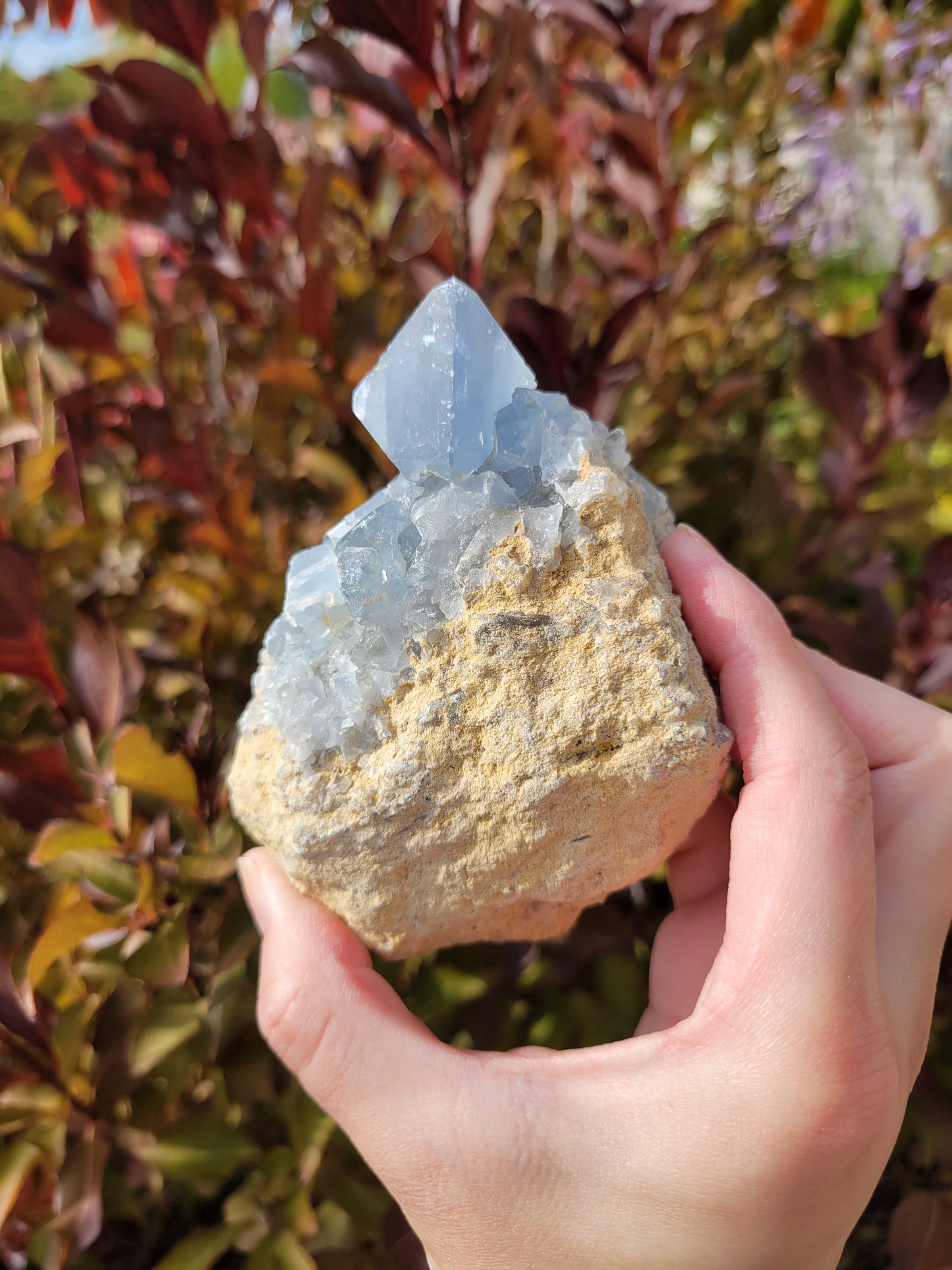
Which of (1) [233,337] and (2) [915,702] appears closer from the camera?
(2) [915,702]

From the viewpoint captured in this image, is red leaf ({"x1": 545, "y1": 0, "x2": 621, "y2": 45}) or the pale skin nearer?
the pale skin

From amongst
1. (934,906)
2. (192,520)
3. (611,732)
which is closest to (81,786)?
(192,520)

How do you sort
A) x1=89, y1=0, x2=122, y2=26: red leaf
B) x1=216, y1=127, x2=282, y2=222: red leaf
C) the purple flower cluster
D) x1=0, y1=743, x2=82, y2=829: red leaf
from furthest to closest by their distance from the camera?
the purple flower cluster < x1=89, y1=0, x2=122, y2=26: red leaf < x1=216, y1=127, x2=282, y2=222: red leaf < x1=0, y1=743, x2=82, y2=829: red leaf

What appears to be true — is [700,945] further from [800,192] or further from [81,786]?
[800,192]

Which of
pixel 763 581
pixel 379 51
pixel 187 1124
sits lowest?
pixel 187 1124

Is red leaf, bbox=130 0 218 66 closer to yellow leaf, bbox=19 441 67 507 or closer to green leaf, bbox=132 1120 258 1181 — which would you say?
yellow leaf, bbox=19 441 67 507

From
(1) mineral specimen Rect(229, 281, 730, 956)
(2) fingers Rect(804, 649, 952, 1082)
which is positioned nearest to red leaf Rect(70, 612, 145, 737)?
(1) mineral specimen Rect(229, 281, 730, 956)
